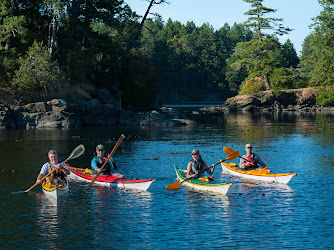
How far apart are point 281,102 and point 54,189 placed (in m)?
78.7

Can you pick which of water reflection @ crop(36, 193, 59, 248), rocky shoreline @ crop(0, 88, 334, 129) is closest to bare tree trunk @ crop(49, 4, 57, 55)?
rocky shoreline @ crop(0, 88, 334, 129)

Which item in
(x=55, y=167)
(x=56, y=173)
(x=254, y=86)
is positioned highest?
(x=254, y=86)

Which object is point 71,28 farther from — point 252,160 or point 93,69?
point 252,160

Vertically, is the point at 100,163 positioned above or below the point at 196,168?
above

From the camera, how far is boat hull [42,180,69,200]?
62.5ft

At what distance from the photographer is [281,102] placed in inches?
3656

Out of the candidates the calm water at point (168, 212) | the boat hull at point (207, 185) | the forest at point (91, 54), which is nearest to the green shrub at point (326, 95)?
the forest at point (91, 54)

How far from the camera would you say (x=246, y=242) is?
14.0 m

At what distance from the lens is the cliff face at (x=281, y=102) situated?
295 ft

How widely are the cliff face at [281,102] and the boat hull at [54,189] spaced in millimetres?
75385

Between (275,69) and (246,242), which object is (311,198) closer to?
(246,242)

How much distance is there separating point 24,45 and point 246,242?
165 ft

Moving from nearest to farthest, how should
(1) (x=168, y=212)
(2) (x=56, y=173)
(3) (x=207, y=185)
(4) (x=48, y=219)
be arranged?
1. (4) (x=48, y=219)
2. (1) (x=168, y=212)
3. (2) (x=56, y=173)
4. (3) (x=207, y=185)

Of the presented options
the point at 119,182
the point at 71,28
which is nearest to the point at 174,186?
the point at 119,182
